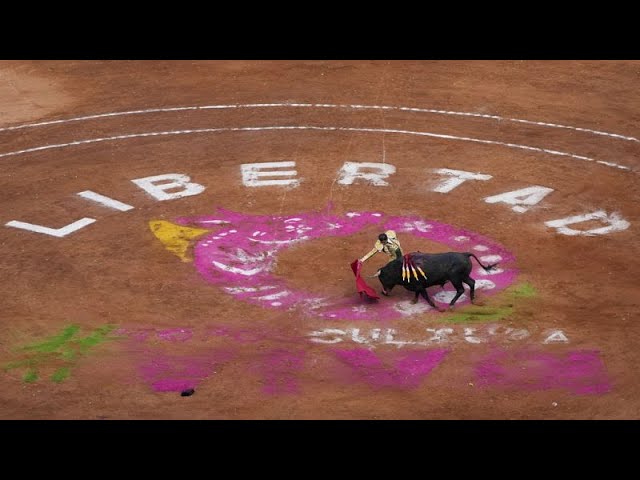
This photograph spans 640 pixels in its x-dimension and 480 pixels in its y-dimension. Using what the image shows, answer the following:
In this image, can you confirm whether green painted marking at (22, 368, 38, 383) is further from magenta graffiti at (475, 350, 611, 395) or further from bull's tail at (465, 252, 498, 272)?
bull's tail at (465, 252, 498, 272)

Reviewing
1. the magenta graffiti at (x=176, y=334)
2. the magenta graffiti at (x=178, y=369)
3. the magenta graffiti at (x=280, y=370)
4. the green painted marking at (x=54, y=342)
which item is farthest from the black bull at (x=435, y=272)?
the green painted marking at (x=54, y=342)

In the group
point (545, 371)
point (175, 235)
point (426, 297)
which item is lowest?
point (545, 371)

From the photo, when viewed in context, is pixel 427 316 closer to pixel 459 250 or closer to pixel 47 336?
pixel 459 250

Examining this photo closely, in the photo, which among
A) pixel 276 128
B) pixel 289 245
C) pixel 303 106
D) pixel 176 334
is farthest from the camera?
pixel 303 106

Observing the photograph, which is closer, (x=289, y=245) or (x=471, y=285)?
(x=471, y=285)

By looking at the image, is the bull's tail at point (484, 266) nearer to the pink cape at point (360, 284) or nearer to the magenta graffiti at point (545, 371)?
the pink cape at point (360, 284)

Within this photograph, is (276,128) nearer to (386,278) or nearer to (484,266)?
(484,266)

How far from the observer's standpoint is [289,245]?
96.5 feet

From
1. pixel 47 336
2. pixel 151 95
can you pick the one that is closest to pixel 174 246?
pixel 47 336

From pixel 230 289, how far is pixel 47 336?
3865 mm

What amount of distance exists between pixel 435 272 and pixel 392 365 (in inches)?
100

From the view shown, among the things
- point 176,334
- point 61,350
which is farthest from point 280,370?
point 61,350

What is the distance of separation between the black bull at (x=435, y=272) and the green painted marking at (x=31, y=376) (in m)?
7.06

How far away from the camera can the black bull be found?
26.4m
